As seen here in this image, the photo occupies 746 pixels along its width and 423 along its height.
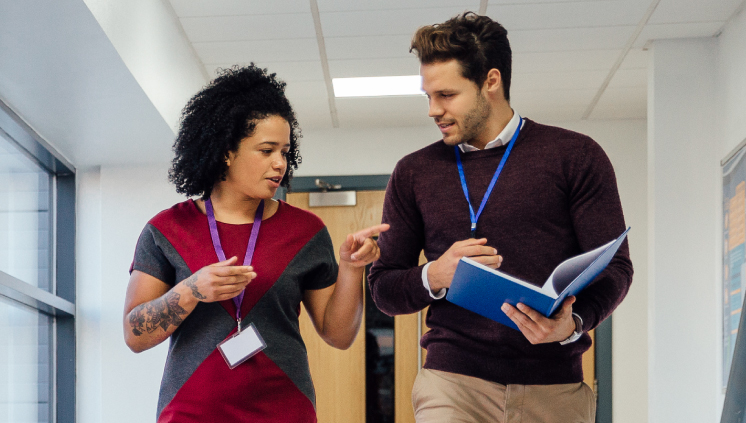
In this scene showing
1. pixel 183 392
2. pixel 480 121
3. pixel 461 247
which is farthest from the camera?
pixel 480 121

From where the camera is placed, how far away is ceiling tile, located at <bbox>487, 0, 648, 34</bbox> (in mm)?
3734

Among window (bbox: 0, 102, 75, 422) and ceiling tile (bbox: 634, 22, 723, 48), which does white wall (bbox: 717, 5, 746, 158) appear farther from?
window (bbox: 0, 102, 75, 422)

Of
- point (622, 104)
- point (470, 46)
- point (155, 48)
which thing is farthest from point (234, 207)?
point (622, 104)

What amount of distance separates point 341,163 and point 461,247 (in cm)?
405

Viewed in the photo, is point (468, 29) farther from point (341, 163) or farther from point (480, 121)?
point (341, 163)

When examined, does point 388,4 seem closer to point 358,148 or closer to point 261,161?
point 358,148

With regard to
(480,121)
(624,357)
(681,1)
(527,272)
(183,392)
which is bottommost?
(624,357)

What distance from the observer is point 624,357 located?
207 inches

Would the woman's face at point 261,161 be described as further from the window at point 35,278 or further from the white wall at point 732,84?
the white wall at point 732,84

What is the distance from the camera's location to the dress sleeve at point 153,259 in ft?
5.95

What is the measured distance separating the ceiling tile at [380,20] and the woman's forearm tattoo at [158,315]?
94.5 inches

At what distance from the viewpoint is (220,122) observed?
1940 millimetres

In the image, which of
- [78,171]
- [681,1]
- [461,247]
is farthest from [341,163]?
[461,247]

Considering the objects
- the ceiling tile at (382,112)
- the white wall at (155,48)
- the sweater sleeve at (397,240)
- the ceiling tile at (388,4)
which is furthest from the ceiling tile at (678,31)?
the sweater sleeve at (397,240)
